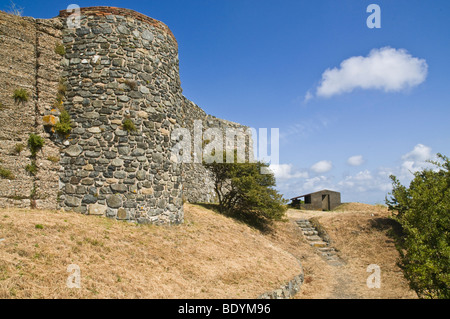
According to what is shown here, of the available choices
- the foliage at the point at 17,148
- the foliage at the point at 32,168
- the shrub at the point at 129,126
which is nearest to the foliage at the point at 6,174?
the foliage at the point at 32,168

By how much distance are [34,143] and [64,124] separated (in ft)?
3.38

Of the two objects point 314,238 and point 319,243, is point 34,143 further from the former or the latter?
point 314,238

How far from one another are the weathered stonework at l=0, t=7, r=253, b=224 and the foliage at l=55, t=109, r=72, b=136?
0.14 meters

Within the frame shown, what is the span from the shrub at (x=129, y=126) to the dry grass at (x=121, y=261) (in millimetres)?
2956

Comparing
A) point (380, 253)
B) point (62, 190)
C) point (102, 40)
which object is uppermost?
point (102, 40)

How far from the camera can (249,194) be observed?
16266 millimetres

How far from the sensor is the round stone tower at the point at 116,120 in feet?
31.1

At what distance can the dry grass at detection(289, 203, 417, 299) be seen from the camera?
10484 mm

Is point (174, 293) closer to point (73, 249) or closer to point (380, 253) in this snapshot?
point (73, 249)

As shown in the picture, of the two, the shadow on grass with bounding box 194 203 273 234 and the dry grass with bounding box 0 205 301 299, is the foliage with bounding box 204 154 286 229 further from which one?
the dry grass with bounding box 0 205 301 299

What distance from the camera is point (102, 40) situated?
10062mm

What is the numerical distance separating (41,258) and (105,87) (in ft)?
18.8

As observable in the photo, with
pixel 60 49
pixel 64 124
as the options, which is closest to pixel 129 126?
pixel 64 124
